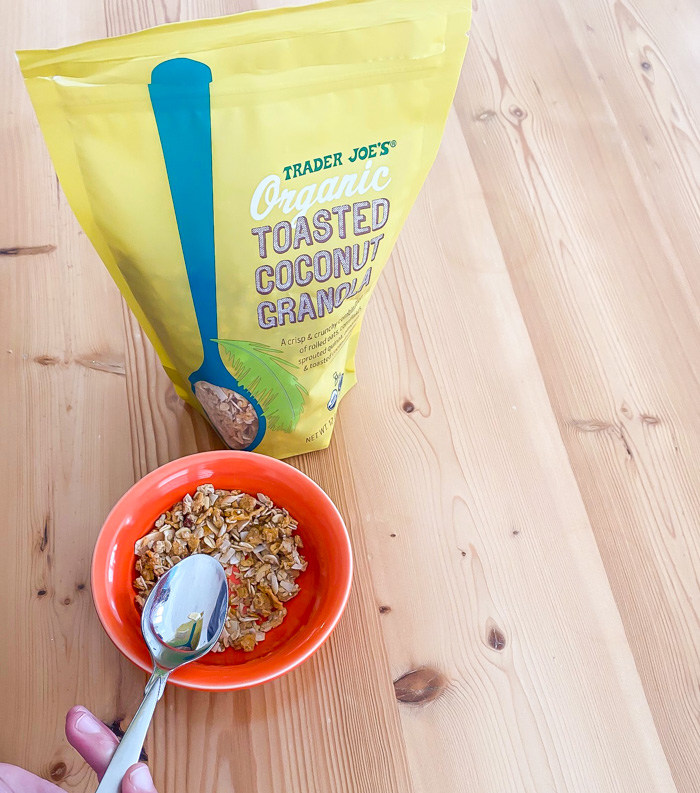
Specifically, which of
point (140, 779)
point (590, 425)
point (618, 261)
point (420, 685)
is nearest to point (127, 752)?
point (140, 779)

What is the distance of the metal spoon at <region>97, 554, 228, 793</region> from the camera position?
521mm

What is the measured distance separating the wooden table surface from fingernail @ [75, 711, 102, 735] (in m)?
0.09

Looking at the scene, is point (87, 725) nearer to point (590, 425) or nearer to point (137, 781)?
point (137, 781)

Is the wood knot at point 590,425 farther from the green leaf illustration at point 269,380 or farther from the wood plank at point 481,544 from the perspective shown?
the green leaf illustration at point 269,380

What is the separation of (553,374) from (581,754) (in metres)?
0.37

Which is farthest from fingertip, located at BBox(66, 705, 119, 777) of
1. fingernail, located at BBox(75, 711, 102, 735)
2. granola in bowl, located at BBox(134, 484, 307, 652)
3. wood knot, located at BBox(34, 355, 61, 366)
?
wood knot, located at BBox(34, 355, 61, 366)

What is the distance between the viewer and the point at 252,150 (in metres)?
0.48

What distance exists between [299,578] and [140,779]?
22cm

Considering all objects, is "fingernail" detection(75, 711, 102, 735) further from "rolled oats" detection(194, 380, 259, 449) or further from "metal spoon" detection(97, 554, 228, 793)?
"rolled oats" detection(194, 380, 259, 449)

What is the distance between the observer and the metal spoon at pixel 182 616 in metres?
0.52

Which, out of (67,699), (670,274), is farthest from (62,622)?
(670,274)

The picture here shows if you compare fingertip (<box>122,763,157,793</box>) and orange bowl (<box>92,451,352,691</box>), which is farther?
orange bowl (<box>92,451,352,691</box>)

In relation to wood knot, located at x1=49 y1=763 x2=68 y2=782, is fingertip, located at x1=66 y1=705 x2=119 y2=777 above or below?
above

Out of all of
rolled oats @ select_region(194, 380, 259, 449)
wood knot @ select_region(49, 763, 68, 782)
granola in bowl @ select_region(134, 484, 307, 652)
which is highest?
rolled oats @ select_region(194, 380, 259, 449)
